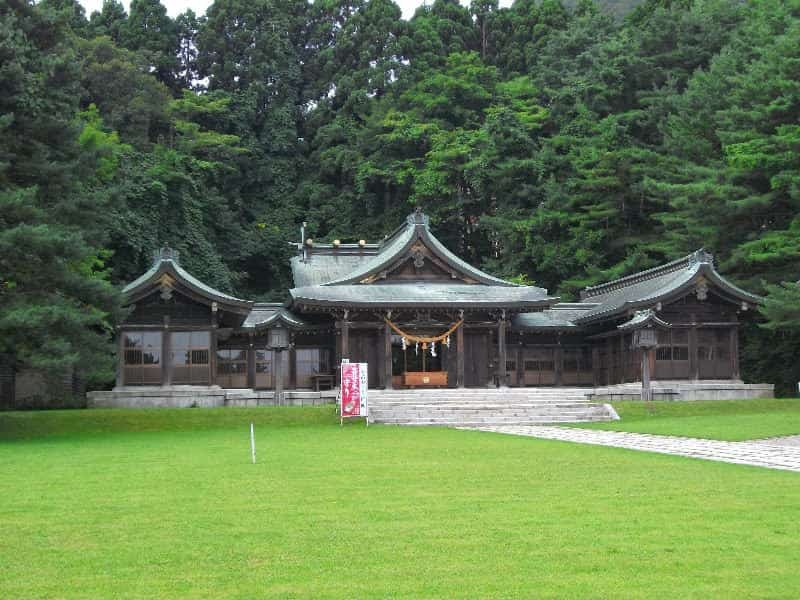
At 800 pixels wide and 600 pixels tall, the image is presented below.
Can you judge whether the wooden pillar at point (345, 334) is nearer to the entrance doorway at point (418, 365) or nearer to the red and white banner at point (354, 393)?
the entrance doorway at point (418, 365)

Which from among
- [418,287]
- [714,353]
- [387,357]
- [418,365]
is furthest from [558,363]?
[387,357]

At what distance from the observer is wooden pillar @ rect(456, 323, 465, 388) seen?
35219mm

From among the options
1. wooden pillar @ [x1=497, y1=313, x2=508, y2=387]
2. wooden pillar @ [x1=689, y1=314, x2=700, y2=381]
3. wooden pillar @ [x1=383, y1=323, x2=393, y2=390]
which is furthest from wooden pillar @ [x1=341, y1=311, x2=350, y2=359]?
wooden pillar @ [x1=689, y1=314, x2=700, y2=381]

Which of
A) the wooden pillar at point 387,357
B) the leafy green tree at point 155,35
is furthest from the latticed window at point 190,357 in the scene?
Result: the leafy green tree at point 155,35

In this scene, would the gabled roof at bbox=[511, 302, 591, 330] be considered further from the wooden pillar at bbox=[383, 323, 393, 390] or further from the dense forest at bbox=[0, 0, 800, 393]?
the dense forest at bbox=[0, 0, 800, 393]

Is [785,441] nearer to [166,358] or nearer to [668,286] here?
[668,286]

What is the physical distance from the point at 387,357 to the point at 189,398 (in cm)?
722

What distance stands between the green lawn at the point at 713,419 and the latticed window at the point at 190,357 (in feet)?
47.8

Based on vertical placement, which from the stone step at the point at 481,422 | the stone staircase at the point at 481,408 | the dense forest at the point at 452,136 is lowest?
the stone step at the point at 481,422

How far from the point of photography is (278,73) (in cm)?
6412

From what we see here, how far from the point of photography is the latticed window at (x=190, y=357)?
34.2 meters

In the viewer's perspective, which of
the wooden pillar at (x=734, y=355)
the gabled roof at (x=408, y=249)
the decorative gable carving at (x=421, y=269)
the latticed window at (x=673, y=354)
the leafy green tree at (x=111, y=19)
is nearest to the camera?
the latticed window at (x=673, y=354)

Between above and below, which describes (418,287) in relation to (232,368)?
above

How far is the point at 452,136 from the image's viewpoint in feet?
186
